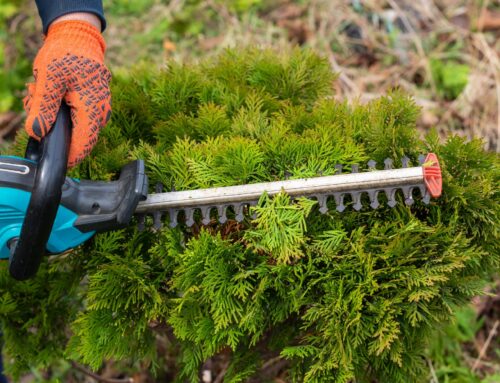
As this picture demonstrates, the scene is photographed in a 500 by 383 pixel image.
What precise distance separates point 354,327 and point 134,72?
1322mm

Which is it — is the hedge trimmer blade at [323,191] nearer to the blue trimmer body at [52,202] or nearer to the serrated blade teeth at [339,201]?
the serrated blade teeth at [339,201]

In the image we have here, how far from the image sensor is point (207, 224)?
63.0 inches

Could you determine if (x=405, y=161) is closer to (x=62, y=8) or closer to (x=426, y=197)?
(x=426, y=197)

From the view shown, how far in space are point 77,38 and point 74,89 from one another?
18 centimetres

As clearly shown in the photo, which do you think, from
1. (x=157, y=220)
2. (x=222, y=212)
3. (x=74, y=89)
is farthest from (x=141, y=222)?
(x=74, y=89)

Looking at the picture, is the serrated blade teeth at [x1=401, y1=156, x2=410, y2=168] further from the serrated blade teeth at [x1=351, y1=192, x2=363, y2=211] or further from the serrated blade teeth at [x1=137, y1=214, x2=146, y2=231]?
the serrated blade teeth at [x1=137, y1=214, x2=146, y2=231]

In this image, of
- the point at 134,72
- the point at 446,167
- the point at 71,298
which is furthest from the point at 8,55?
the point at 446,167

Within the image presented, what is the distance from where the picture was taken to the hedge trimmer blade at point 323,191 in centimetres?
150

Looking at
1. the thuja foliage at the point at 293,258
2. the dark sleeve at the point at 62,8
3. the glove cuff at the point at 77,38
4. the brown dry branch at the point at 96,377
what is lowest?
the brown dry branch at the point at 96,377

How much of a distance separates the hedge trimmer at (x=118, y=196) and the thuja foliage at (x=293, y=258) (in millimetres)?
48

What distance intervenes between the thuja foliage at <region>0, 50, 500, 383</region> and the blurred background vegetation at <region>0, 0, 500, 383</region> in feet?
5.86

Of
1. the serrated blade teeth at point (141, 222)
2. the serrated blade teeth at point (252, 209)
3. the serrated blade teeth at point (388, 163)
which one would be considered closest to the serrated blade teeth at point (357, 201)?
the serrated blade teeth at point (388, 163)

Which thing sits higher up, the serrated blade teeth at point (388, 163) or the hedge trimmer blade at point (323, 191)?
the serrated blade teeth at point (388, 163)

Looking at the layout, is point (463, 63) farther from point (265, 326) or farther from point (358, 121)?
point (265, 326)
